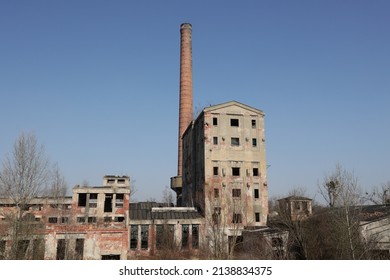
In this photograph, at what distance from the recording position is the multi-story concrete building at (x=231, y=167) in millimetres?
31859

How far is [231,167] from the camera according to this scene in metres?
33.2

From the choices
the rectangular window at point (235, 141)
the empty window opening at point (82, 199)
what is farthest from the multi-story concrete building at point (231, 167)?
the empty window opening at point (82, 199)

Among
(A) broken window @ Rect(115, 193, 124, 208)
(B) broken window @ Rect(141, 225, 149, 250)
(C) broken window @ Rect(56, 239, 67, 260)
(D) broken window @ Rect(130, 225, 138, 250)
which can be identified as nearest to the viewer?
(C) broken window @ Rect(56, 239, 67, 260)

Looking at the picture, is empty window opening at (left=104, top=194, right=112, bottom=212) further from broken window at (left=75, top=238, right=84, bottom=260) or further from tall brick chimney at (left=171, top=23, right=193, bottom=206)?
tall brick chimney at (left=171, top=23, right=193, bottom=206)

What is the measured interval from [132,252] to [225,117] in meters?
15.6

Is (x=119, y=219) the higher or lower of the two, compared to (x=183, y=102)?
lower

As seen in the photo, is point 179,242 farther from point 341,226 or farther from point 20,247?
point 341,226

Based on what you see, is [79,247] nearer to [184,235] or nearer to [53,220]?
[53,220]

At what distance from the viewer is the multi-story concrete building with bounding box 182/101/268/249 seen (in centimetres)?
3186

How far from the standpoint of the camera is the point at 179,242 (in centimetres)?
3011

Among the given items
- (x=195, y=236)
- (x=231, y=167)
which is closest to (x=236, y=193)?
(x=231, y=167)

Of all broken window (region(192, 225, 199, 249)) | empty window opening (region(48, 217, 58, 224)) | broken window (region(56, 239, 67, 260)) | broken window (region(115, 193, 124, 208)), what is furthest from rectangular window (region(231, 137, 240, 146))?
empty window opening (region(48, 217, 58, 224))
